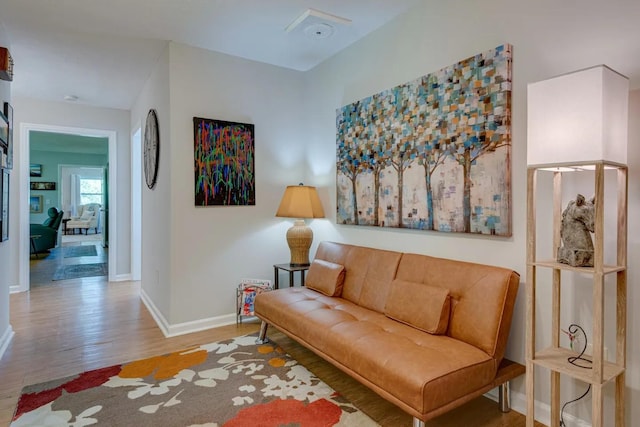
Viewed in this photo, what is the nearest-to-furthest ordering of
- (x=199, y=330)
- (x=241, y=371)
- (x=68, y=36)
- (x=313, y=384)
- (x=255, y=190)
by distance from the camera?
1. (x=313, y=384)
2. (x=241, y=371)
3. (x=68, y=36)
4. (x=199, y=330)
5. (x=255, y=190)

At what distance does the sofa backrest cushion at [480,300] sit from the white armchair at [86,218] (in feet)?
42.6

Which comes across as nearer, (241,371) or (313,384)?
(313,384)

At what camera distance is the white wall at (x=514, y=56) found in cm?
167

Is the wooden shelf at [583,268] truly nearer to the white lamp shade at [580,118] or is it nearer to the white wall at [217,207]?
the white lamp shade at [580,118]

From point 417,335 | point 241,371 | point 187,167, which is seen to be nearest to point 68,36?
A: point 187,167

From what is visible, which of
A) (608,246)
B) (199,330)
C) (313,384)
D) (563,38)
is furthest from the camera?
(199,330)

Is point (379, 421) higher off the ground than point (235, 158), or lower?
lower

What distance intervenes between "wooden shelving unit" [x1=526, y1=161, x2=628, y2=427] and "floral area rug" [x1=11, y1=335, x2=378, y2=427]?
3.06ft

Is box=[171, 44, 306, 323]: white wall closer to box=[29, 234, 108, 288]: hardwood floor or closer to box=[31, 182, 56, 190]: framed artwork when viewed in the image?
box=[29, 234, 108, 288]: hardwood floor

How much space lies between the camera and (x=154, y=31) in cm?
303

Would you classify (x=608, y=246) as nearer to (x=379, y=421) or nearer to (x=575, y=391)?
(x=575, y=391)

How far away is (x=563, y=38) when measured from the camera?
6.03 feet

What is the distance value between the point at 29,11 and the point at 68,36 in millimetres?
410

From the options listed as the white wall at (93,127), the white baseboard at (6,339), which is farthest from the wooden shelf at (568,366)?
the white wall at (93,127)
